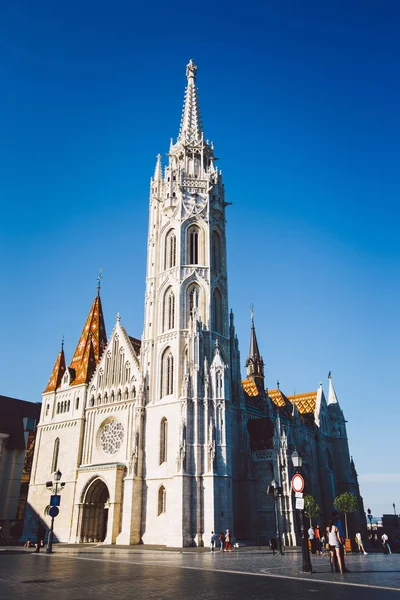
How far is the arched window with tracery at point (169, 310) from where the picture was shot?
4216cm

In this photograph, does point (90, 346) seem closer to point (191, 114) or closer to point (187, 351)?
point (187, 351)

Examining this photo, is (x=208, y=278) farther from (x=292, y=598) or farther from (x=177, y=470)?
(x=292, y=598)

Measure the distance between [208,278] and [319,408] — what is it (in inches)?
905

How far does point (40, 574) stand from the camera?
14617 mm

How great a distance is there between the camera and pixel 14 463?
53.0 meters

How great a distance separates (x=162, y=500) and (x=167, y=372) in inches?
384

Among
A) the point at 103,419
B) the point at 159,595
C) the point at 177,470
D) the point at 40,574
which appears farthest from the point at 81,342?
the point at 159,595

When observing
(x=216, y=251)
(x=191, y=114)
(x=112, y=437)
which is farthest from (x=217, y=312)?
(x=191, y=114)

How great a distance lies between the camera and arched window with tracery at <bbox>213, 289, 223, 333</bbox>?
Answer: 42694mm

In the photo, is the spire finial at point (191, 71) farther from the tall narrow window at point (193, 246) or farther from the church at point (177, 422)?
the tall narrow window at point (193, 246)

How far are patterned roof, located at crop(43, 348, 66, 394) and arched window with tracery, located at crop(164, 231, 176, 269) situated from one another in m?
16.0

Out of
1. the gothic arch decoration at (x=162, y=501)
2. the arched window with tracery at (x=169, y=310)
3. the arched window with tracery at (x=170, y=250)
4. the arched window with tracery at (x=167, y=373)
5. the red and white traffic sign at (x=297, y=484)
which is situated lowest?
the red and white traffic sign at (x=297, y=484)

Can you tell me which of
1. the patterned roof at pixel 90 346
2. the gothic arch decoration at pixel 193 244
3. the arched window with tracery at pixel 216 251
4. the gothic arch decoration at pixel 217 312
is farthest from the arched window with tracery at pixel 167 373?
the patterned roof at pixel 90 346

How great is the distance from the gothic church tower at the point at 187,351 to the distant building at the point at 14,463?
71.2ft
